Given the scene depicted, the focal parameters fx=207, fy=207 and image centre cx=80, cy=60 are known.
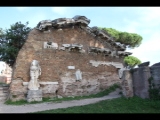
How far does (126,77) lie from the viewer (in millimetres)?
10711

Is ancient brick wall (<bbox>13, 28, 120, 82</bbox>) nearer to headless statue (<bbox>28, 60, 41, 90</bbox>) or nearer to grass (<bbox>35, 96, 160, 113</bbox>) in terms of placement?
headless statue (<bbox>28, 60, 41, 90</bbox>)

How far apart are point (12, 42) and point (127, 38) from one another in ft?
62.0

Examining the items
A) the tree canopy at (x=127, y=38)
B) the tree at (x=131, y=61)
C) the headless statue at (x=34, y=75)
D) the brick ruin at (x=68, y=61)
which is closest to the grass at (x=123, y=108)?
the headless statue at (x=34, y=75)

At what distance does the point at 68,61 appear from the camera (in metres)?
14.6


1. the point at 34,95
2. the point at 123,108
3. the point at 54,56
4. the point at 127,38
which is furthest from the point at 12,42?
the point at 127,38

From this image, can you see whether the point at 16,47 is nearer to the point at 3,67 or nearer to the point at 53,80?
the point at 53,80

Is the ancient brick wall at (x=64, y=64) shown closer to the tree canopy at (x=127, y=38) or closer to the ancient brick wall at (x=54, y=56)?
the ancient brick wall at (x=54, y=56)

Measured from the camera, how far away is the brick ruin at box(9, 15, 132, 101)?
13054 millimetres

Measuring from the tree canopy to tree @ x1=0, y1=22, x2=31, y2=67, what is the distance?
50.3 feet

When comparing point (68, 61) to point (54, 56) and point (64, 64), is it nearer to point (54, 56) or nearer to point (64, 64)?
point (64, 64)

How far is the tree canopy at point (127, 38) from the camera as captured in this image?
104ft

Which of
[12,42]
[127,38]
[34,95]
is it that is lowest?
[34,95]

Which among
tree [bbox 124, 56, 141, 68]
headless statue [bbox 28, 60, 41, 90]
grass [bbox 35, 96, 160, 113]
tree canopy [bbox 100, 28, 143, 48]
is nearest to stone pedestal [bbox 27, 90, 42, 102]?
headless statue [bbox 28, 60, 41, 90]

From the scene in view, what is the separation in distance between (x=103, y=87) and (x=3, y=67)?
2574 centimetres
